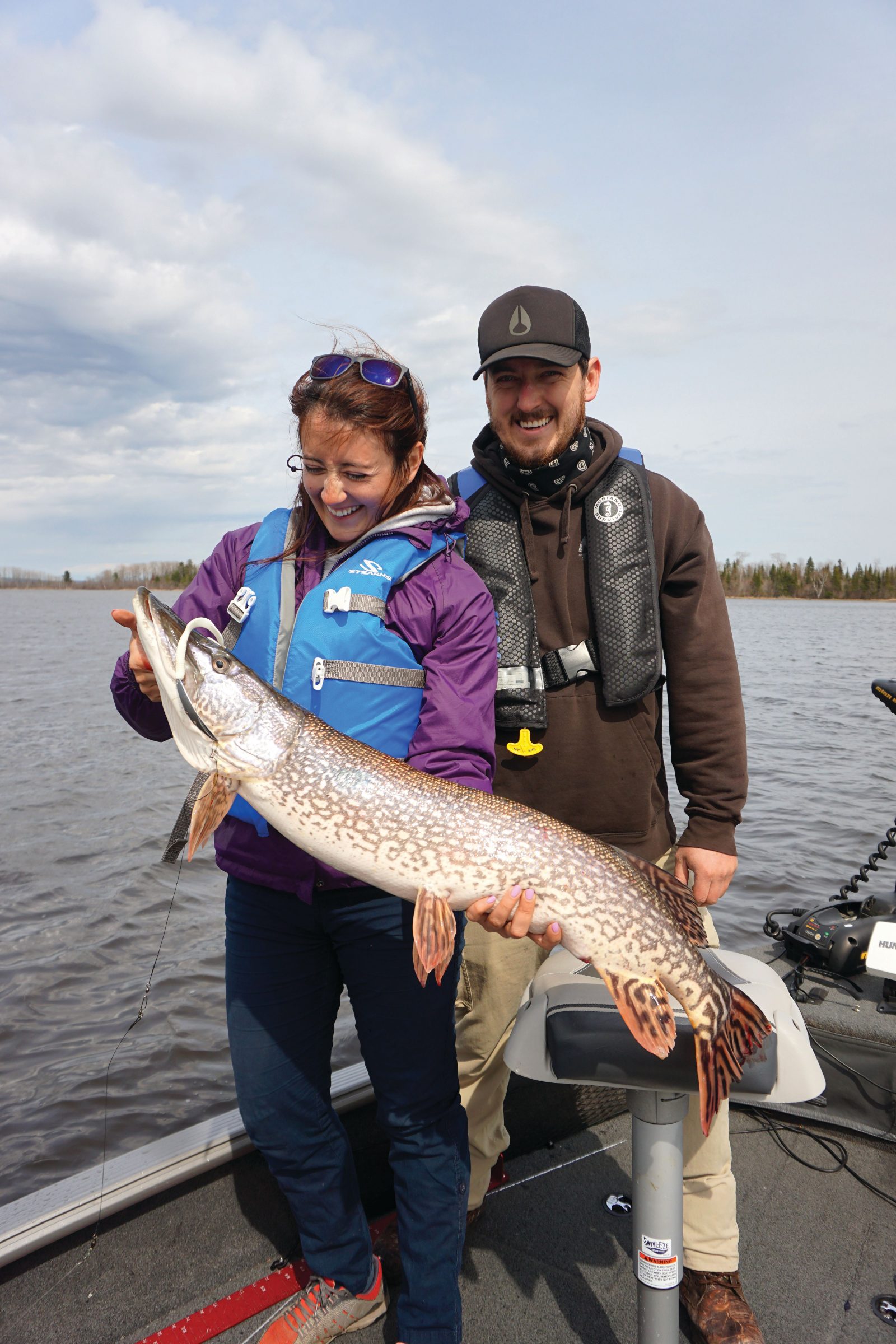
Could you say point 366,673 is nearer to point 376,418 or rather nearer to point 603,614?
point 376,418

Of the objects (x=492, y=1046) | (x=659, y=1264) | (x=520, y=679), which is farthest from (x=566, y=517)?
(x=659, y=1264)

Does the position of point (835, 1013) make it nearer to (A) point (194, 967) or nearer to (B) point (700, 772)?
(B) point (700, 772)

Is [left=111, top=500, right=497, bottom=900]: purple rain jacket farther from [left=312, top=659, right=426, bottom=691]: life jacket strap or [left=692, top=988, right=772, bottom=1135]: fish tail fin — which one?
[left=692, top=988, right=772, bottom=1135]: fish tail fin

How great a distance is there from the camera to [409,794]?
2.34 metres

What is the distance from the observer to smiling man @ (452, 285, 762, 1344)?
3018 millimetres

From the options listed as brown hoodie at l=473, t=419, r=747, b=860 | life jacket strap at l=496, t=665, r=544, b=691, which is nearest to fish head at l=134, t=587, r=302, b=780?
life jacket strap at l=496, t=665, r=544, b=691

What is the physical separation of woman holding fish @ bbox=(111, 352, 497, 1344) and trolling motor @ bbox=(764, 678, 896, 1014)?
93.0 inches

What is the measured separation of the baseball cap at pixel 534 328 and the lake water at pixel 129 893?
473cm

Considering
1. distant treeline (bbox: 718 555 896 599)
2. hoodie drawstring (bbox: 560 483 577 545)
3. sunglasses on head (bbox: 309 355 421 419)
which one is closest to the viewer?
sunglasses on head (bbox: 309 355 421 419)

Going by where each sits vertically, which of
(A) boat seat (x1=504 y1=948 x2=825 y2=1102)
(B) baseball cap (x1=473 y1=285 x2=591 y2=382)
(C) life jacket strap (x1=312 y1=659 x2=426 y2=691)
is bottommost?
(A) boat seat (x1=504 y1=948 x2=825 y2=1102)

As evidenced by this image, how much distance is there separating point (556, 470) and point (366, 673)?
1.18 metres

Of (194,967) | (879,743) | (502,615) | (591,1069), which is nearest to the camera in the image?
(591,1069)

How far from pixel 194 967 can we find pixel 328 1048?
484cm

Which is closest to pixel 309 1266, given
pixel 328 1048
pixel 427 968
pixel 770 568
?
pixel 328 1048
